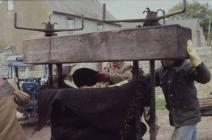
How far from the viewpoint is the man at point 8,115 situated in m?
4.31

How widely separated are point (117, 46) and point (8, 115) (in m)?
1.45

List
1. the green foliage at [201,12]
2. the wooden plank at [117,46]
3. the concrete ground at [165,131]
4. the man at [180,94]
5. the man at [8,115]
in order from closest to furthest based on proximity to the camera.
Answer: the wooden plank at [117,46] → the man at [8,115] → the man at [180,94] → the concrete ground at [165,131] → the green foliage at [201,12]

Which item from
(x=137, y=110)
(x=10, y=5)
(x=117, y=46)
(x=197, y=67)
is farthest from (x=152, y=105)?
(x=10, y=5)

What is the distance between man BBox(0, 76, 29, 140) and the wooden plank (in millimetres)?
535

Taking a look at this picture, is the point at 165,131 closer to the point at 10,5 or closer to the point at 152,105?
the point at 152,105

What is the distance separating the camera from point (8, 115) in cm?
436

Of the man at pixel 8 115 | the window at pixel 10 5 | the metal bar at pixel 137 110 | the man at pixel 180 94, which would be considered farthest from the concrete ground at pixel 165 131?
the window at pixel 10 5

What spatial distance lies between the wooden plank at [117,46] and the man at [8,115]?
53 cm

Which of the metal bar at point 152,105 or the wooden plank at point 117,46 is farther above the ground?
the wooden plank at point 117,46

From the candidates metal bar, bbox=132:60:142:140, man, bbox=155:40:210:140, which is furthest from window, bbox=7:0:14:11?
metal bar, bbox=132:60:142:140

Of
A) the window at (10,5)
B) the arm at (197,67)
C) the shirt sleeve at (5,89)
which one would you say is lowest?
the shirt sleeve at (5,89)

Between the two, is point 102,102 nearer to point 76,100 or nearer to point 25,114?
point 76,100

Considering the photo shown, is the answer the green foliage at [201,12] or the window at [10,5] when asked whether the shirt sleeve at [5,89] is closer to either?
the window at [10,5]

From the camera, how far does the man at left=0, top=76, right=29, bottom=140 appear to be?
4312 mm
